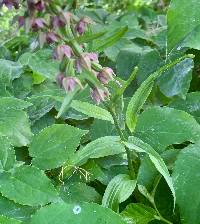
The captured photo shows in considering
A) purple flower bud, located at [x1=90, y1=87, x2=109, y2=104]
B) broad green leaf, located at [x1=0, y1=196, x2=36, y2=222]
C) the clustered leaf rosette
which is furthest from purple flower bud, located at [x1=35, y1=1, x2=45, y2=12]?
broad green leaf, located at [x1=0, y1=196, x2=36, y2=222]

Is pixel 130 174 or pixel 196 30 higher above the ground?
pixel 196 30

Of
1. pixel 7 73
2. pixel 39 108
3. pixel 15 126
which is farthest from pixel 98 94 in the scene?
pixel 7 73

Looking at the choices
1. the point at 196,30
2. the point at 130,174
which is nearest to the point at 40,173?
the point at 130,174

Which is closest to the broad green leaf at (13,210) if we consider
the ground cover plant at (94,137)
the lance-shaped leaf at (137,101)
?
the ground cover plant at (94,137)

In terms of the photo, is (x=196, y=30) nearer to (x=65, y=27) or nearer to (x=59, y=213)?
(x=65, y=27)

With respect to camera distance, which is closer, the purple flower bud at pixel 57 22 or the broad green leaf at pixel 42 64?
the purple flower bud at pixel 57 22

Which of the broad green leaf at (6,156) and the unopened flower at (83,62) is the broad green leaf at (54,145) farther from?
the unopened flower at (83,62)
